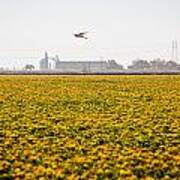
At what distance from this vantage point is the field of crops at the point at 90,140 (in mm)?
9734

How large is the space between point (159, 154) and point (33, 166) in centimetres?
258

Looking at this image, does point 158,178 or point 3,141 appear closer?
point 158,178

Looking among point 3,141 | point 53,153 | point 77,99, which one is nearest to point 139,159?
point 53,153

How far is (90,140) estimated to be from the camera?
1266cm

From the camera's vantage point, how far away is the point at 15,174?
9.52 m

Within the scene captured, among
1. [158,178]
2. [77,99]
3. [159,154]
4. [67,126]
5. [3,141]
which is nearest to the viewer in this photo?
[158,178]

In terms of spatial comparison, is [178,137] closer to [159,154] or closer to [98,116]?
[159,154]

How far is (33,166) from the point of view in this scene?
10031 millimetres

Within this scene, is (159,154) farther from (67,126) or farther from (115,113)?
(115,113)

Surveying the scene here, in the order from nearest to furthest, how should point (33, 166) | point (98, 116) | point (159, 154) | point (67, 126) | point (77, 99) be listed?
point (33, 166)
point (159, 154)
point (67, 126)
point (98, 116)
point (77, 99)

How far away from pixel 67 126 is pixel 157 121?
8.49 feet

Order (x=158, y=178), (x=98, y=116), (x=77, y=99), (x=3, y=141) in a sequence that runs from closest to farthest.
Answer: (x=158, y=178) < (x=3, y=141) < (x=98, y=116) < (x=77, y=99)

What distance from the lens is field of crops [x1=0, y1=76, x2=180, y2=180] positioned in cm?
973

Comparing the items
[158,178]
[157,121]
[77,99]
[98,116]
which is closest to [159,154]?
[158,178]
